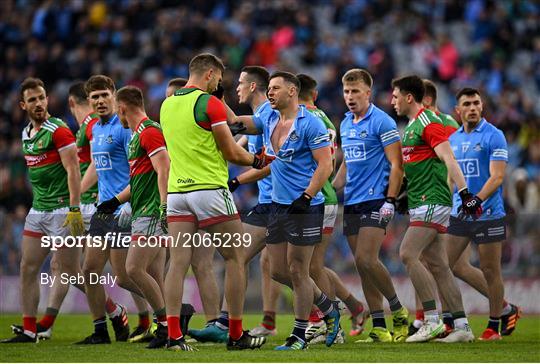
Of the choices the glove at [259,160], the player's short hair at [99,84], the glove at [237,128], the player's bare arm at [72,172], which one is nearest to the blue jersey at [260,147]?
the glove at [237,128]

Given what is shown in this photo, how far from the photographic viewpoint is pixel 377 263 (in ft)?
41.2

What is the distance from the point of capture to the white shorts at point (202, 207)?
35.0ft

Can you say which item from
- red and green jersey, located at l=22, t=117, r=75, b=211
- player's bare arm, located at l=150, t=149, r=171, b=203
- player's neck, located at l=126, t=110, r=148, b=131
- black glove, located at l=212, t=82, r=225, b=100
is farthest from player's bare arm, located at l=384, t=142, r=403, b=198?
red and green jersey, located at l=22, t=117, r=75, b=211

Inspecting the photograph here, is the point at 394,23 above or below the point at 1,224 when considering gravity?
above

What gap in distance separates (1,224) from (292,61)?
9.55 m

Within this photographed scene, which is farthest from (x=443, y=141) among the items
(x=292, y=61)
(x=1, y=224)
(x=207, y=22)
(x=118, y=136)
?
(x=207, y=22)

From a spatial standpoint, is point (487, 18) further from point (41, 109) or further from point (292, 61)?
point (41, 109)

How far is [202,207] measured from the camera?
35.0 ft

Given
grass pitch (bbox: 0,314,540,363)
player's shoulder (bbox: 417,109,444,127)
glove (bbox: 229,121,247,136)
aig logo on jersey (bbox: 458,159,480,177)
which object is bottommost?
grass pitch (bbox: 0,314,540,363)

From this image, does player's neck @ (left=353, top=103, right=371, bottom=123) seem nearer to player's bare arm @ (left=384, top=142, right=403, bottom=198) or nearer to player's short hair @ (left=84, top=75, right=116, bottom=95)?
player's bare arm @ (left=384, top=142, right=403, bottom=198)

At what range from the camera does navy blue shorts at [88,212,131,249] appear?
497 inches

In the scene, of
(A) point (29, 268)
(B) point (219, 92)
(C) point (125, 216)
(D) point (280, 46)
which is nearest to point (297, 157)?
(B) point (219, 92)

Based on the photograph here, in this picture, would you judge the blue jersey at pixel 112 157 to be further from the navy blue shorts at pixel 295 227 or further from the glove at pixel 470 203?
the glove at pixel 470 203

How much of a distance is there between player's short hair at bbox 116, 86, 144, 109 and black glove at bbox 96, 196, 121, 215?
3.50 feet
